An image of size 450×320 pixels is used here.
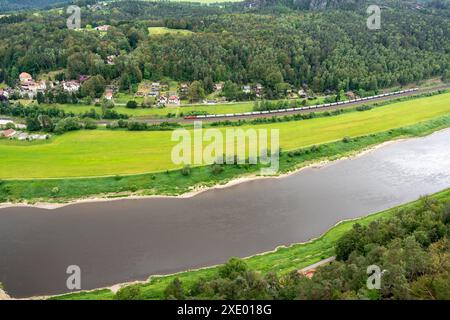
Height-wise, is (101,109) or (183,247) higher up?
(101,109)

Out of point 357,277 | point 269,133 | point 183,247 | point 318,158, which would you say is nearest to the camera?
point 357,277

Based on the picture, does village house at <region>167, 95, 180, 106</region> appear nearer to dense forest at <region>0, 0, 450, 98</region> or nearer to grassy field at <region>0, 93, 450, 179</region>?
dense forest at <region>0, 0, 450, 98</region>

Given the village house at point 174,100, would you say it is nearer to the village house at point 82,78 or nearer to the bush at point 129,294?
the village house at point 82,78

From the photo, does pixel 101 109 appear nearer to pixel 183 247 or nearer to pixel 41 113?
pixel 41 113

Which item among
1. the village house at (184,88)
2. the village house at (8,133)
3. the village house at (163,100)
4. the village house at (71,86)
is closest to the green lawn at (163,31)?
the village house at (184,88)

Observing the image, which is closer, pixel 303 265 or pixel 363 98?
pixel 303 265

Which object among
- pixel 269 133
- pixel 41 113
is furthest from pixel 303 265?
pixel 41 113
